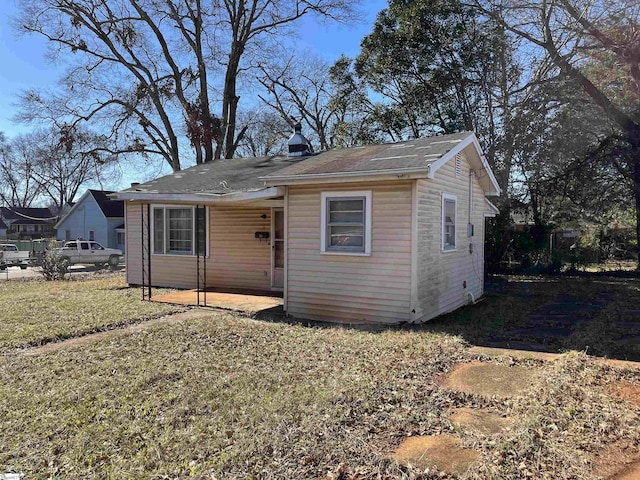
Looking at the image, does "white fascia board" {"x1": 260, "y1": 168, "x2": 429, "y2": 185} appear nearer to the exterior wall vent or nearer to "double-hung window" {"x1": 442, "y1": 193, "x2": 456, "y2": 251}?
"double-hung window" {"x1": 442, "y1": 193, "x2": 456, "y2": 251}

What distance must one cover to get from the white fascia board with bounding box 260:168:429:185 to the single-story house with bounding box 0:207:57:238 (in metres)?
50.7

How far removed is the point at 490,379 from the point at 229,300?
6.14 meters

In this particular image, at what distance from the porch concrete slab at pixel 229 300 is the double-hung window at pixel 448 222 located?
139 inches

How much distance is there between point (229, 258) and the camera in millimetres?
11133

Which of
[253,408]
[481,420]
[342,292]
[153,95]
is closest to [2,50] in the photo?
[153,95]

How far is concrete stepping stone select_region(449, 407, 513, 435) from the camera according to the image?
11.3 feet

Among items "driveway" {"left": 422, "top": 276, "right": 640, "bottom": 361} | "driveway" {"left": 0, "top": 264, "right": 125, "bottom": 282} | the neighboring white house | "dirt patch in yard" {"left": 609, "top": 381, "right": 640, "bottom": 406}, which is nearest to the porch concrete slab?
"driveway" {"left": 422, "top": 276, "right": 640, "bottom": 361}

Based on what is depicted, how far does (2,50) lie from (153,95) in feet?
20.5

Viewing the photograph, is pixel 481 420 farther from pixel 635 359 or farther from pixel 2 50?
pixel 2 50

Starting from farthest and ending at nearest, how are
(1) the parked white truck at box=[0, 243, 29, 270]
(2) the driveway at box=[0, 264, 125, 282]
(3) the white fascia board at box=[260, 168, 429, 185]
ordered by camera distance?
(1) the parked white truck at box=[0, 243, 29, 270] → (2) the driveway at box=[0, 264, 125, 282] → (3) the white fascia board at box=[260, 168, 429, 185]

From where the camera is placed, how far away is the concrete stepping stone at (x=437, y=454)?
291cm

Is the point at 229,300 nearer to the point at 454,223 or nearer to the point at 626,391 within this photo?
the point at 454,223

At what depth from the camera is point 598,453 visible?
9.98 ft

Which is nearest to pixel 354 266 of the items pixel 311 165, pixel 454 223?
pixel 311 165
